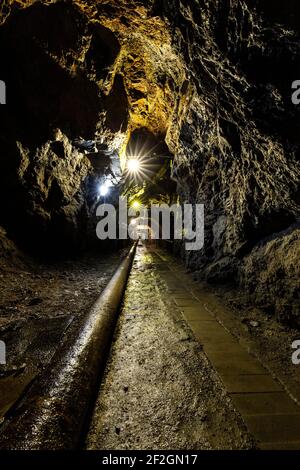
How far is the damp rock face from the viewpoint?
11.2 ft

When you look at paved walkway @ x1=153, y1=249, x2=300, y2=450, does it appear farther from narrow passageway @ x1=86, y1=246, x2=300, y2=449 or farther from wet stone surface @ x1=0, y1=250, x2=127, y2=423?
wet stone surface @ x1=0, y1=250, x2=127, y2=423

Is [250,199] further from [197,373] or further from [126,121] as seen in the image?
[126,121]

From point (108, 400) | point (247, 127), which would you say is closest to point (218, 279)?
point (247, 127)

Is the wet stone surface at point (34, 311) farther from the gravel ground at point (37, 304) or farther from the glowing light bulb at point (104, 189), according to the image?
the glowing light bulb at point (104, 189)

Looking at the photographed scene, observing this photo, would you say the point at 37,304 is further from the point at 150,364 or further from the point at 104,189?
the point at 104,189

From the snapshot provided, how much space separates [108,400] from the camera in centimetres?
215

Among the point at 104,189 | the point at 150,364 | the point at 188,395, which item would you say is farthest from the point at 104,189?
the point at 188,395

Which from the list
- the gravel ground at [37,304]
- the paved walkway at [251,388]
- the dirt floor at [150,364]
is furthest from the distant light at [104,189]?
the paved walkway at [251,388]

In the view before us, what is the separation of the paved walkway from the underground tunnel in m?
0.02

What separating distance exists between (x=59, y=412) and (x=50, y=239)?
7213 millimetres

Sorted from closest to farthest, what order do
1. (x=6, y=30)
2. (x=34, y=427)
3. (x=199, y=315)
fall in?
(x=34, y=427) → (x=199, y=315) → (x=6, y=30)

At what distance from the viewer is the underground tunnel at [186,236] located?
6.48ft

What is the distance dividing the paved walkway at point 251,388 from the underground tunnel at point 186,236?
0.02 metres

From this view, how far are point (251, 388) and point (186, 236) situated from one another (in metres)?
7.81
